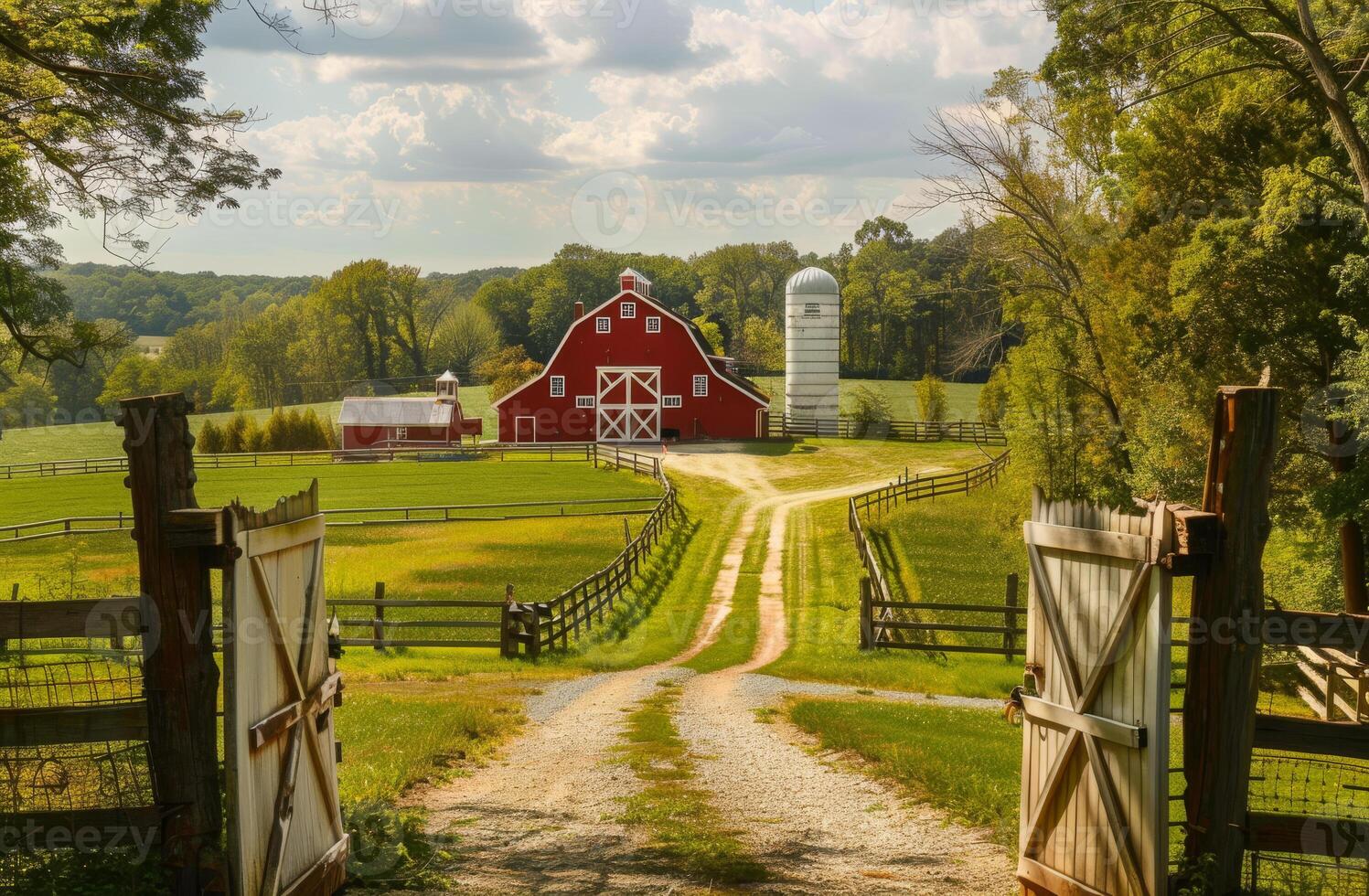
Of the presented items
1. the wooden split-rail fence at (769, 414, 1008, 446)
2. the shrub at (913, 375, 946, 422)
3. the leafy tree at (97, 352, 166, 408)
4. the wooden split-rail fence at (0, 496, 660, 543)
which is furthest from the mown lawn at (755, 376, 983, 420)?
the leafy tree at (97, 352, 166, 408)

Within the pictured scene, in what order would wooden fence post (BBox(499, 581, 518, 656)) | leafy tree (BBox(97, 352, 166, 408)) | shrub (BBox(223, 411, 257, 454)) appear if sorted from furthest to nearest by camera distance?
leafy tree (BBox(97, 352, 166, 408))
shrub (BBox(223, 411, 257, 454))
wooden fence post (BBox(499, 581, 518, 656))

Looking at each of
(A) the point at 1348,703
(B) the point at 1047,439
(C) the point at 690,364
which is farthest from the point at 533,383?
(A) the point at 1348,703

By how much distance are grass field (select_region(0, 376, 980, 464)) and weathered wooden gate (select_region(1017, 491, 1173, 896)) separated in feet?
130

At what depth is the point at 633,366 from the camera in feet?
189

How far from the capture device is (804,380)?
2480 inches

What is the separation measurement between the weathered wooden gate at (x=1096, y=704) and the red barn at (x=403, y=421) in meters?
53.9

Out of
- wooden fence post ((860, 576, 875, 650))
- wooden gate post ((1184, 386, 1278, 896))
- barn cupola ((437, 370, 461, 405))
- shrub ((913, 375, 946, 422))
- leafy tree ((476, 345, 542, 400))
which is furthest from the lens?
leafy tree ((476, 345, 542, 400))

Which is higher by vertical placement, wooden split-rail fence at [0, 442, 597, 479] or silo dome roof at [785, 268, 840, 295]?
silo dome roof at [785, 268, 840, 295]

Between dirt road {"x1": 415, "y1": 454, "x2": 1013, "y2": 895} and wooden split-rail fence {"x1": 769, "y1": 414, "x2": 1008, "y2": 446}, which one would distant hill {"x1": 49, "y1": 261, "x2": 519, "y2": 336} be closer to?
wooden split-rail fence {"x1": 769, "y1": 414, "x2": 1008, "y2": 446}

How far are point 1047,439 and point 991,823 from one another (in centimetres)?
2325

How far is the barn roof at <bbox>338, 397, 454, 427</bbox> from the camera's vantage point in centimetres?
5988

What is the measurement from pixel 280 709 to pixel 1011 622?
1599cm

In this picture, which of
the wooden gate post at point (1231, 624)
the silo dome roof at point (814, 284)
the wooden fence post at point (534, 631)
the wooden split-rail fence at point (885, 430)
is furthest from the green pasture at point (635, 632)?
the silo dome roof at point (814, 284)

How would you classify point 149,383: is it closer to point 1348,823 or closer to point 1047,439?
point 1047,439
